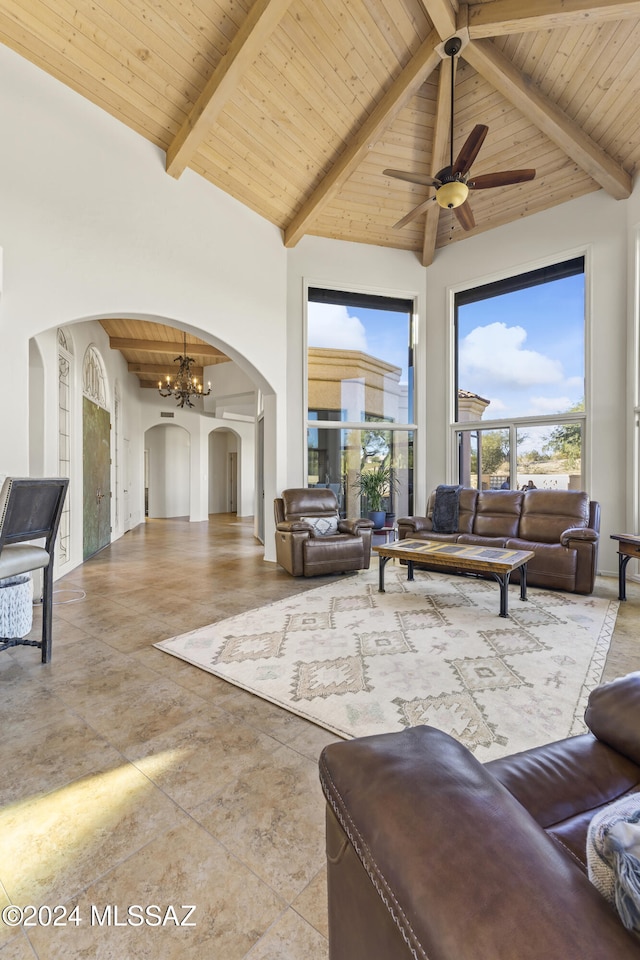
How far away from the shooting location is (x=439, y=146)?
17.1 ft

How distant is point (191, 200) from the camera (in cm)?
489

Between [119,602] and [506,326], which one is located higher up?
[506,326]

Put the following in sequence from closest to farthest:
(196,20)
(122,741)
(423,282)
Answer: (122,741) < (196,20) < (423,282)

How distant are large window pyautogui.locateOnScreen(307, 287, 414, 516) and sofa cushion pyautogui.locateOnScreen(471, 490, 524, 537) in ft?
5.22

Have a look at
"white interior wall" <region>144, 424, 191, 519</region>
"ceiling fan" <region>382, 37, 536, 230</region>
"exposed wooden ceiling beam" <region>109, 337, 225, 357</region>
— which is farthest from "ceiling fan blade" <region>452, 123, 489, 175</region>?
"white interior wall" <region>144, 424, 191, 519</region>

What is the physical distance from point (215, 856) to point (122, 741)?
801mm

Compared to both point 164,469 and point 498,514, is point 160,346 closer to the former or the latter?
point 164,469

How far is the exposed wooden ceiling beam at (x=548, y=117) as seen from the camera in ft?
13.3

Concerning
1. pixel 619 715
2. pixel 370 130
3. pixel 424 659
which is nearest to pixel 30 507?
pixel 424 659

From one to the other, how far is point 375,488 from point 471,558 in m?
3.14

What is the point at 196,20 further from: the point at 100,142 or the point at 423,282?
the point at 423,282

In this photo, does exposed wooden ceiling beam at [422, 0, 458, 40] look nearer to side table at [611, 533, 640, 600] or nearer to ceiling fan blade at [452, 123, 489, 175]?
ceiling fan blade at [452, 123, 489, 175]

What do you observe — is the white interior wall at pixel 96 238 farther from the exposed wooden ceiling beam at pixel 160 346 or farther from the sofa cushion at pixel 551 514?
the sofa cushion at pixel 551 514

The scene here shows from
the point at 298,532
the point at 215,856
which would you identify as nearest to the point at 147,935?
the point at 215,856
